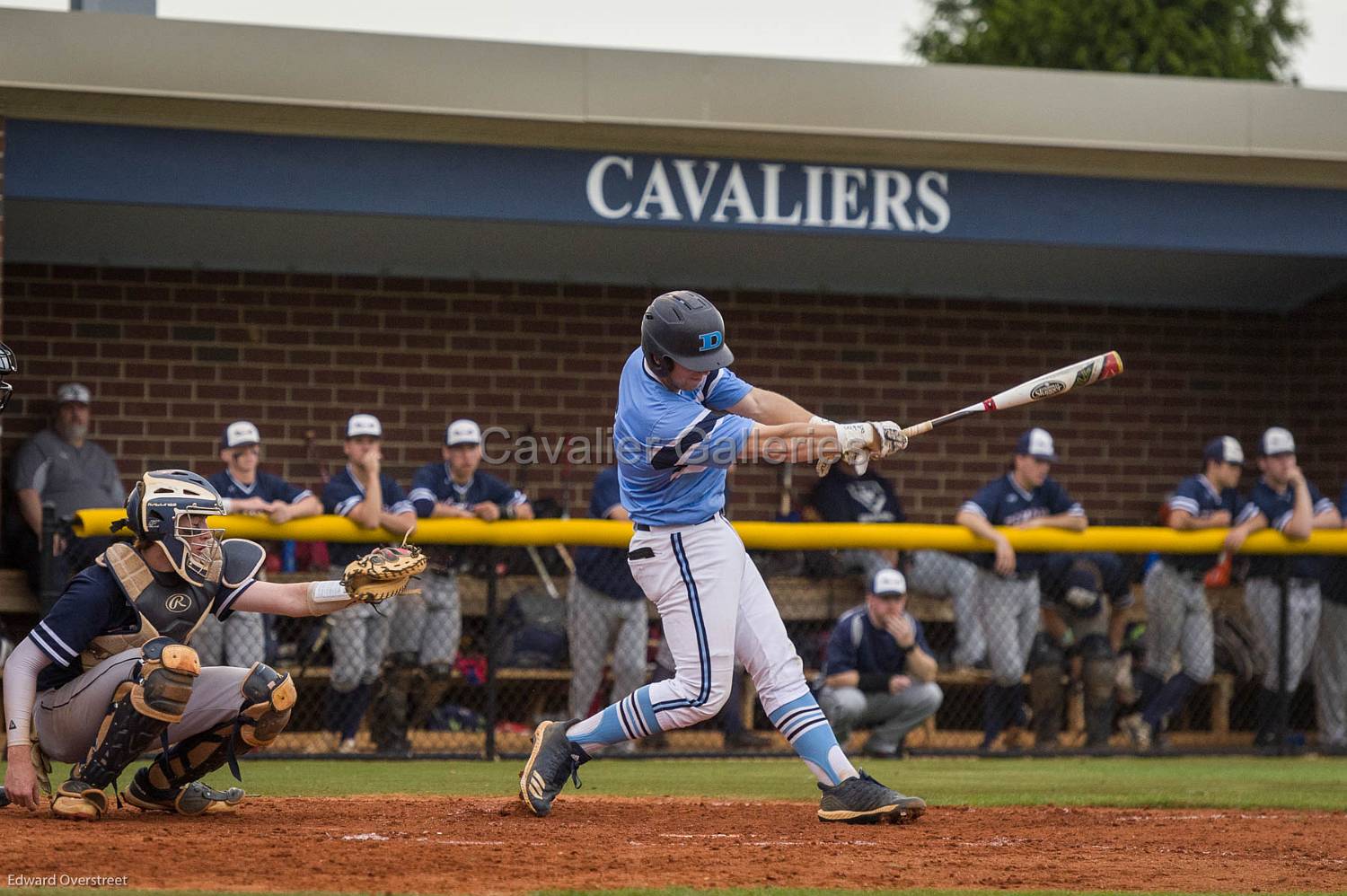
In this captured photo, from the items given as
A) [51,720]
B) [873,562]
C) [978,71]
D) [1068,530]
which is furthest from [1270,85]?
[51,720]

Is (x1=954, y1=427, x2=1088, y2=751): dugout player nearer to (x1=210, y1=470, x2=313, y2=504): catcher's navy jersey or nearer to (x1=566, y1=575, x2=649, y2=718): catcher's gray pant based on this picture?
(x1=566, y1=575, x2=649, y2=718): catcher's gray pant

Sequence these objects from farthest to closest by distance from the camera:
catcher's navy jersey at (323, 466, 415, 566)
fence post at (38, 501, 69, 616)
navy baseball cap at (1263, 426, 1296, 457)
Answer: navy baseball cap at (1263, 426, 1296, 457) → catcher's navy jersey at (323, 466, 415, 566) → fence post at (38, 501, 69, 616)

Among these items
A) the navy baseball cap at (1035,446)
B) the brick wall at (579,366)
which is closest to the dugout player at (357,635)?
the brick wall at (579,366)

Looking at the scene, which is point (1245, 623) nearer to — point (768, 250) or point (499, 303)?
point (768, 250)

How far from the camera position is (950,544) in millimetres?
8789

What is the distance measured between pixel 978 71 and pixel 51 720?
6448 mm

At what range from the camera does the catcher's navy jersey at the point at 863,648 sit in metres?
8.69

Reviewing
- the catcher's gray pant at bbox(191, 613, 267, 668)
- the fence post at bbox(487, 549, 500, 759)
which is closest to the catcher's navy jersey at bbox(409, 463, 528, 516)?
the fence post at bbox(487, 549, 500, 759)

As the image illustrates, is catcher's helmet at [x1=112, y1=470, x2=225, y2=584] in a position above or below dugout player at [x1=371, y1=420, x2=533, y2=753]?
above

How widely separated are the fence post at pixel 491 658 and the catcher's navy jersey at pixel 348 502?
0.53m

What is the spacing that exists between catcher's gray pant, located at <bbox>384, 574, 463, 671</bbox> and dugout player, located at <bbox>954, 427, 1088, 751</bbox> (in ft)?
9.07

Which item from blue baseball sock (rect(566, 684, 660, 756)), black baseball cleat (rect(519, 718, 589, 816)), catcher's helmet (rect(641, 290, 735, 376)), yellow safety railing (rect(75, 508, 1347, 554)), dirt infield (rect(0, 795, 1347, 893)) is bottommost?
dirt infield (rect(0, 795, 1347, 893))

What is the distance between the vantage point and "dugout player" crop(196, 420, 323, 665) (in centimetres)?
794

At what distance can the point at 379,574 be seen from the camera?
16.5ft
